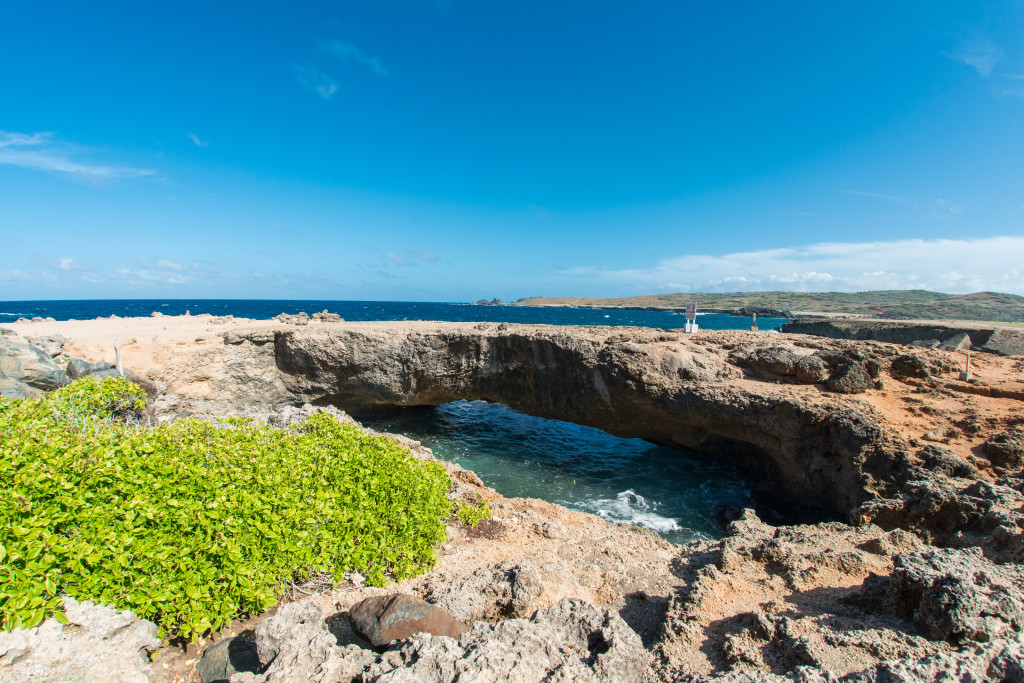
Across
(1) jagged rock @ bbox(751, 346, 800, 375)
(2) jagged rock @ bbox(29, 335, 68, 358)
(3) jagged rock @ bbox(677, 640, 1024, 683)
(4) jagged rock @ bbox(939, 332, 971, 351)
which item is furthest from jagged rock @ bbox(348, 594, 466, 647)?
(4) jagged rock @ bbox(939, 332, 971, 351)

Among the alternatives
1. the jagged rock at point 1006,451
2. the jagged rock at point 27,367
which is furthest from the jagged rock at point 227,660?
the jagged rock at point 1006,451

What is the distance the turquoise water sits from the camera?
42.2 ft

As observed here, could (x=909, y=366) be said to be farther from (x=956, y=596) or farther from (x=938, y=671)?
(x=938, y=671)

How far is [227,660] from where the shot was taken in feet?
14.3

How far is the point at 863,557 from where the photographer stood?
641 cm

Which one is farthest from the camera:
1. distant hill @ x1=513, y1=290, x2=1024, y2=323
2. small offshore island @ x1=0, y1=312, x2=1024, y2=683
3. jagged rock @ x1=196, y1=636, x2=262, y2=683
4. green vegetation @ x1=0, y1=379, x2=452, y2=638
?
distant hill @ x1=513, y1=290, x2=1024, y2=323

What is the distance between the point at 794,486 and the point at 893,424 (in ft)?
10.6

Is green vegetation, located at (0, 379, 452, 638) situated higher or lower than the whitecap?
higher

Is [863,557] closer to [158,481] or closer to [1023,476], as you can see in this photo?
[1023,476]

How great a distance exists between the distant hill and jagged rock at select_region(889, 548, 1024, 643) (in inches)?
2531

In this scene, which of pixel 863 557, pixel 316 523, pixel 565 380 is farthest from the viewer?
pixel 565 380

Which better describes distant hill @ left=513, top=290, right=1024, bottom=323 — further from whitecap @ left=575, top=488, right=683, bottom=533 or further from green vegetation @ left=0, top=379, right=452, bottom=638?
green vegetation @ left=0, top=379, right=452, bottom=638

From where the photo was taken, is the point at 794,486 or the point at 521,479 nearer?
the point at 794,486

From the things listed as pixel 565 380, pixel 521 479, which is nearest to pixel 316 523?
pixel 521 479
